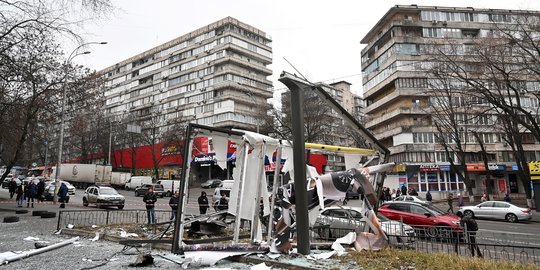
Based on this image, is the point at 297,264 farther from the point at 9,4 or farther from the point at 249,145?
the point at 9,4

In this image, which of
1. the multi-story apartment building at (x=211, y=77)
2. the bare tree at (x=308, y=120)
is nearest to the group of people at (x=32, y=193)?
the bare tree at (x=308, y=120)

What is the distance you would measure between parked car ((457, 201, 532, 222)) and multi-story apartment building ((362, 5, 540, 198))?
2149cm

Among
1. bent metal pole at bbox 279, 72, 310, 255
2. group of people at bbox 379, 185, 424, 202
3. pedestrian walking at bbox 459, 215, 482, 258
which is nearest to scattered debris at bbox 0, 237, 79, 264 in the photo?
bent metal pole at bbox 279, 72, 310, 255

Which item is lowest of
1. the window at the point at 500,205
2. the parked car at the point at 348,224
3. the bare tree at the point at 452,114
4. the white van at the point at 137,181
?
the window at the point at 500,205

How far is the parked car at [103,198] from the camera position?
86.9 feet

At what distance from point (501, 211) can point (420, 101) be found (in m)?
28.3

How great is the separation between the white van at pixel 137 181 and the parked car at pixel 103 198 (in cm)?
1969

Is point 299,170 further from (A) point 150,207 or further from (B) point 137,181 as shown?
(B) point 137,181

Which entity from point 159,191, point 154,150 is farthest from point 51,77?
point 154,150

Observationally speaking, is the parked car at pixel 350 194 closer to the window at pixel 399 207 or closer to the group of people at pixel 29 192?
the window at pixel 399 207

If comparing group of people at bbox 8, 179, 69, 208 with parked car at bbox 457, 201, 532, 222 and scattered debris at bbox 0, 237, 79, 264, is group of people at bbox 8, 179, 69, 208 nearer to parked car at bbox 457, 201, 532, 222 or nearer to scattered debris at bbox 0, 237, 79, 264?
scattered debris at bbox 0, 237, 79, 264

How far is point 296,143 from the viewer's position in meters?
9.20

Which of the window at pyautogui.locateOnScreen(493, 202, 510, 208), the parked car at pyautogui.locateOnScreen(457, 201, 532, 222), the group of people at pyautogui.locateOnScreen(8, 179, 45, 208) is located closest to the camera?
the parked car at pyautogui.locateOnScreen(457, 201, 532, 222)

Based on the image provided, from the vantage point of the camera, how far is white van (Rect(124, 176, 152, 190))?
48.0 metres
